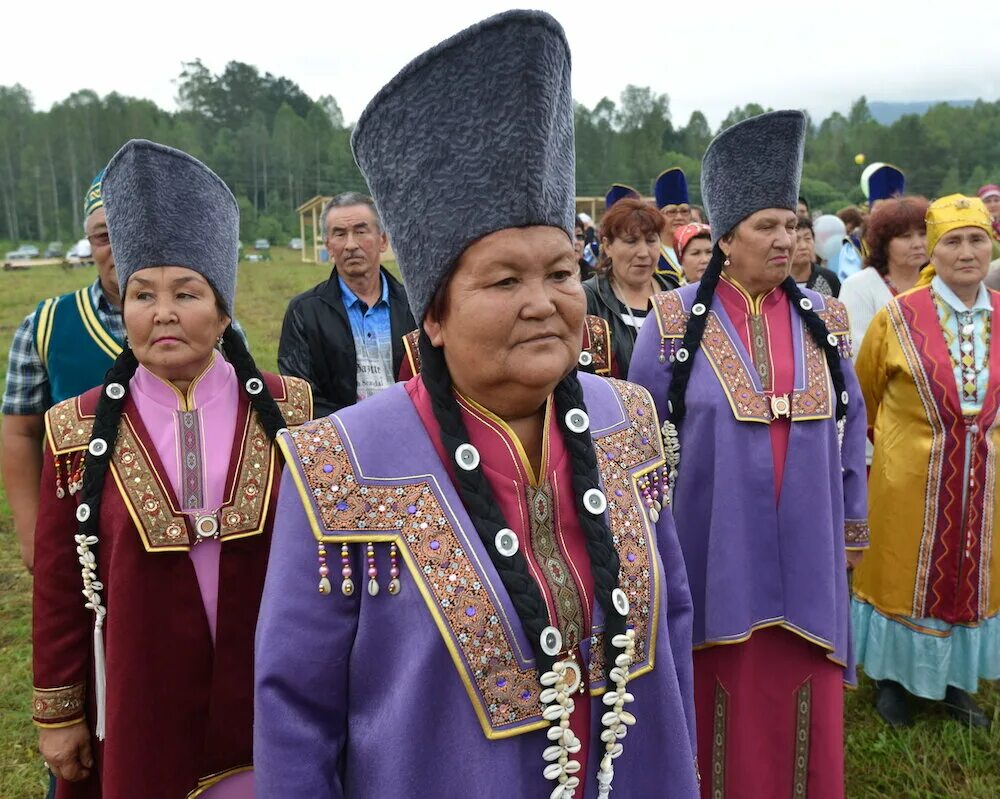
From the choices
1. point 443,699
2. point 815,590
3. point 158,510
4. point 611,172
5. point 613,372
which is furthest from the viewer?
point 611,172

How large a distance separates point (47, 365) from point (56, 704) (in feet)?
3.60

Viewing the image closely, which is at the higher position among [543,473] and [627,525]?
[543,473]

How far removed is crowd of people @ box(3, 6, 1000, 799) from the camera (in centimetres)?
139

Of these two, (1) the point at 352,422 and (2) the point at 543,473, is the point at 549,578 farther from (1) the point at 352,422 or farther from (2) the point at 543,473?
(1) the point at 352,422

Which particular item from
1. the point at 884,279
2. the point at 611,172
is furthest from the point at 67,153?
the point at 884,279

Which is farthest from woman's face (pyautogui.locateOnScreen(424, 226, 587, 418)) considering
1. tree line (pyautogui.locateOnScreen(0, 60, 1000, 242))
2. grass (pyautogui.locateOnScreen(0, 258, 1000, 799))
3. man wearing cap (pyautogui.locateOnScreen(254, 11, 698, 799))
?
tree line (pyautogui.locateOnScreen(0, 60, 1000, 242))

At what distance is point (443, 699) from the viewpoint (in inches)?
55.2

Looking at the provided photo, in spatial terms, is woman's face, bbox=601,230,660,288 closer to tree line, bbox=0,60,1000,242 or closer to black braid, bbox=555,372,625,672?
black braid, bbox=555,372,625,672

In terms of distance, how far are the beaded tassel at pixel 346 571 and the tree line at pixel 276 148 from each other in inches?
1748

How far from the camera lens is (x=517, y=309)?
1.35m

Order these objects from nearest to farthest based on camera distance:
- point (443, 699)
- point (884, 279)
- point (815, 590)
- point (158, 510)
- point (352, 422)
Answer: point (443, 699)
point (352, 422)
point (158, 510)
point (815, 590)
point (884, 279)

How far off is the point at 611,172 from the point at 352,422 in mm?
63531

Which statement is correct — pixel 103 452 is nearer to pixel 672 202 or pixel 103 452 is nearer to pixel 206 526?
pixel 206 526

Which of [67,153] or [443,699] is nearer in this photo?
[443,699]
